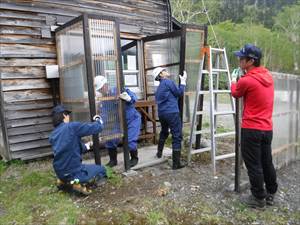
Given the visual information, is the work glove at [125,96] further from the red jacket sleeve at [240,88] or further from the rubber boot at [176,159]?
the red jacket sleeve at [240,88]

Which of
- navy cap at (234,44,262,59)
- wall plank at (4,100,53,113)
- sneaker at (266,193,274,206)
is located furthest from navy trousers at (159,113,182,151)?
wall plank at (4,100,53,113)

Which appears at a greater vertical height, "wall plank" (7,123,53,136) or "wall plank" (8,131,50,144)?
"wall plank" (7,123,53,136)

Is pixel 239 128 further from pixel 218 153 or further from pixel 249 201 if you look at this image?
pixel 218 153

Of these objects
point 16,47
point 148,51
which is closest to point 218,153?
point 148,51

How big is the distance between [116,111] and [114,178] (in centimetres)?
112

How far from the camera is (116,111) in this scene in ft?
17.9

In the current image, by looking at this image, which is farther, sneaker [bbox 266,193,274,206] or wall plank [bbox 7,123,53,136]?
wall plank [bbox 7,123,53,136]

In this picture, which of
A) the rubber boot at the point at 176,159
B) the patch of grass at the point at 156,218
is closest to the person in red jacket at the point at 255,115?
the patch of grass at the point at 156,218

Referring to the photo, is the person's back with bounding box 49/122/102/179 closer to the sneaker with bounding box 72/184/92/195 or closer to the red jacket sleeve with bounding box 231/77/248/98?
the sneaker with bounding box 72/184/92/195

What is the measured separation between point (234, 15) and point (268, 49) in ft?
76.6

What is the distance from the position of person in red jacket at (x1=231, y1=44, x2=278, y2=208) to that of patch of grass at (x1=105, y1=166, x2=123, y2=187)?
2018 mm

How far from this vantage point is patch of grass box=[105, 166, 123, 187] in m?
5.05

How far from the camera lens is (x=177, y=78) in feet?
21.4

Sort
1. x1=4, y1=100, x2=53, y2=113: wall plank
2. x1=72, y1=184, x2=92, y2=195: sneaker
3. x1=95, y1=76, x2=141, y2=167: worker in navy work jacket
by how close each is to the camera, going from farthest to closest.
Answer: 1. x1=4, y1=100, x2=53, y2=113: wall plank
2. x1=95, y1=76, x2=141, y2=167: worker in navy work jacket
3. x1=72, y1=184, x2=92, y2=195: sneaker
